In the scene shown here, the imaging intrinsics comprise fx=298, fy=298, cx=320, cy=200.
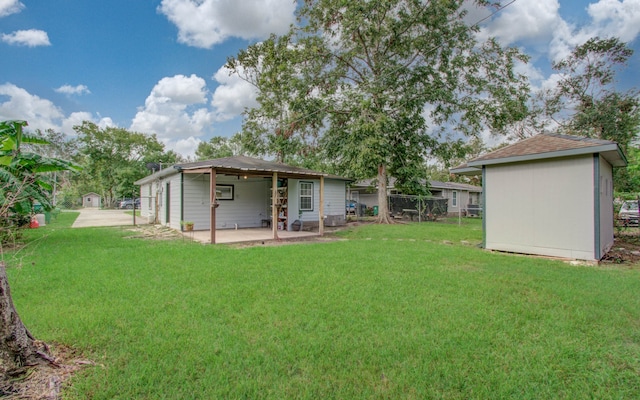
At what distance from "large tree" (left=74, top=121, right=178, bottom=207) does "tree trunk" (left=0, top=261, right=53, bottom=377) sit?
37.1 meters

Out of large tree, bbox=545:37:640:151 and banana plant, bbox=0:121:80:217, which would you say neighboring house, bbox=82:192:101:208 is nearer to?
banana plant, bbox=0:121:80:217

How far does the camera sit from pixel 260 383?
86.7 inches

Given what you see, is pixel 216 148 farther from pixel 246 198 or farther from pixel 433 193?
pixel 246 198

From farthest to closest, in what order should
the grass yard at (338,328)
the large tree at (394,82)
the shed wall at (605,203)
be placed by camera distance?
the large tree at (394,82) → the shed wall at (605,203) → the grass yard at (338,328)

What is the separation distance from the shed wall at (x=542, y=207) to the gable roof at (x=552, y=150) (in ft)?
0.88

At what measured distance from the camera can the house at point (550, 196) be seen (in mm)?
6637

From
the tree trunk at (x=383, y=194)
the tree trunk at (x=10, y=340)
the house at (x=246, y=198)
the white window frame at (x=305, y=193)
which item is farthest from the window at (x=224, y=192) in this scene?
the tree trunk at (x=10, y=340)

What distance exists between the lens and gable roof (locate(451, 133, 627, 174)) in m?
6.52

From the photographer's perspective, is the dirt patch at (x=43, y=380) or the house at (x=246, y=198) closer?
the dirt patch at (x=43, y=380)

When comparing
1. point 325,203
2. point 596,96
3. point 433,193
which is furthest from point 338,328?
point 596,96

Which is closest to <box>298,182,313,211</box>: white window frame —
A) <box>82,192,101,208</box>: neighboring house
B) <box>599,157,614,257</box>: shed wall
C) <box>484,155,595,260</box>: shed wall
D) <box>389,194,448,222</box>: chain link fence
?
<box>389,194,448,222</box>: chain link fence

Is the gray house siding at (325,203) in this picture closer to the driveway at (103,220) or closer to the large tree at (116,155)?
the driveway at (103,220)

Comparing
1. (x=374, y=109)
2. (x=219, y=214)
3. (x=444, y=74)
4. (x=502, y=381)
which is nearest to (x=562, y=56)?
(x=444, y=74)

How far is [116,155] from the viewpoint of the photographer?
37406mm
